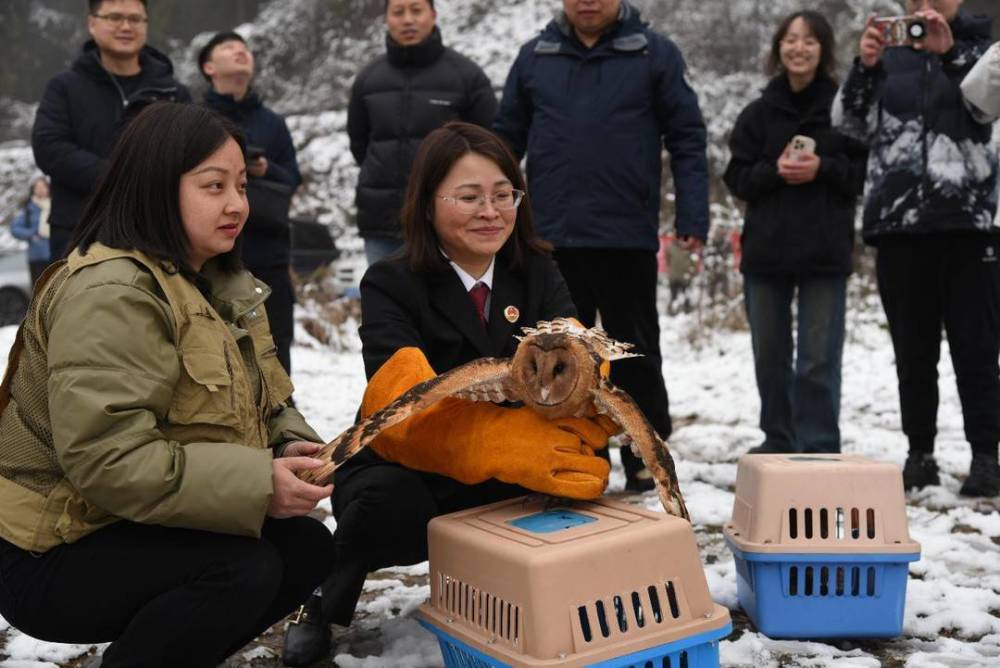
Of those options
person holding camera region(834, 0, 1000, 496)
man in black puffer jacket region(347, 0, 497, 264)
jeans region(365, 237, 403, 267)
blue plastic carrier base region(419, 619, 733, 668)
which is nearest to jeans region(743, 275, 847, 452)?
person holding camera region(834, 0, 1000, 496)

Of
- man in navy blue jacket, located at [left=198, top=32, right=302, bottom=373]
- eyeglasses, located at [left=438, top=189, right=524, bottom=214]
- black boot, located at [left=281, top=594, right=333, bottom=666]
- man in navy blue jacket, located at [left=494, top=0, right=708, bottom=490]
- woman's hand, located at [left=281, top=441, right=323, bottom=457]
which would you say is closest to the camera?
woman's hand, located at [left=281, top=441, right=323, bottom=457]

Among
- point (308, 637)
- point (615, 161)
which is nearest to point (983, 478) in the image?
point (615, 161)

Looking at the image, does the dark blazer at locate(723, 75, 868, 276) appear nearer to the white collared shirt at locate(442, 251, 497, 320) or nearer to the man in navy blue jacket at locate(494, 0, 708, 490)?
the man in navy blue jacket at locate(494, 0, 708, 490)

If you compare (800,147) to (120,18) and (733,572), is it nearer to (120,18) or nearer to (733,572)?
(733,572)

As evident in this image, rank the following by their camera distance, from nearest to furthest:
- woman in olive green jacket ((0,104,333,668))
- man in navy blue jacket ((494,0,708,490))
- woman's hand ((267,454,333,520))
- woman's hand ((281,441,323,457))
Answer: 1. woman in olive green jacket ((0,104,333,668))
2. woman's hand ((267,454,333,520))
3. woman's hand ((281,441,323,457))
4. man in navy blue jacket ((494,0,708,490))

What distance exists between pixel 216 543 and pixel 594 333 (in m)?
0.79

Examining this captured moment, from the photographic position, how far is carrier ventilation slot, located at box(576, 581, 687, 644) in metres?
1.83

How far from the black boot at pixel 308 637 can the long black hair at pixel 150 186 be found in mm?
831

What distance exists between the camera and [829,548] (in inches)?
94.0

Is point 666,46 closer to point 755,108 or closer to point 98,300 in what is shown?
point 755,108

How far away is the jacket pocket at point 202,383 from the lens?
1.90 meters

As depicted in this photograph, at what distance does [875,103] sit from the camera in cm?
385

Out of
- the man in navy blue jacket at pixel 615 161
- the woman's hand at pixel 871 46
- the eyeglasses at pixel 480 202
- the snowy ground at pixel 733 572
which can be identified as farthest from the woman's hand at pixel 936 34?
the eyeglasses at pixel 480 202

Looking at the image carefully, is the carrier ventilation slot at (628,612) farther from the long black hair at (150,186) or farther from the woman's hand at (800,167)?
the woman's hand at (800,167)
